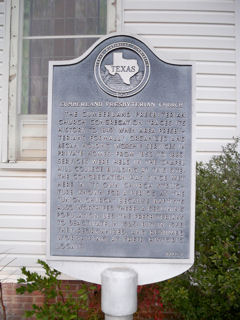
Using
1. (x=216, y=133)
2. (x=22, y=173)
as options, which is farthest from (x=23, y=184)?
(x=216, y=133)

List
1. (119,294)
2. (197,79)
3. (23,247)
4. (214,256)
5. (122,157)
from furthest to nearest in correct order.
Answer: (197,79) → (23,247) → (214,256) → (122,157) → (119,294)

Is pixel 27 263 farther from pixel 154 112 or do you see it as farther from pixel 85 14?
pixel 85 14

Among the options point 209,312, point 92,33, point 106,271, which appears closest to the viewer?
point 106,271

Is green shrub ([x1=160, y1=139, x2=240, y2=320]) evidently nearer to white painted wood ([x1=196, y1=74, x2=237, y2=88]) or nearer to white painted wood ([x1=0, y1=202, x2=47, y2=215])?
white painted wood ([x1=196, y1=74, x2=237, y2=88])

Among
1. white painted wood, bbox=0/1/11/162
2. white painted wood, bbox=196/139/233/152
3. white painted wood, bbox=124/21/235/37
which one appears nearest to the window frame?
white painted wood, bbox=0/1/11/162

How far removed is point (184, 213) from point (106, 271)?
826mm

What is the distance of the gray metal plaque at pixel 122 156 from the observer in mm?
2803

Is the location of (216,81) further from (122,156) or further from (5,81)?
(5,81)

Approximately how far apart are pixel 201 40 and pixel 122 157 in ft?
8.71

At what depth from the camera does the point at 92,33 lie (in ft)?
15.6

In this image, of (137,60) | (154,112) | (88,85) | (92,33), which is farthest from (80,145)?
(92,33)

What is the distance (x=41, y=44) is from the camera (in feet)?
15.7

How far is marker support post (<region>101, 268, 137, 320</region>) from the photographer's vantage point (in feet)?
8.57

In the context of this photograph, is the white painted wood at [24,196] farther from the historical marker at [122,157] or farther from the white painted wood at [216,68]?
the white painted wood at [216,68]
